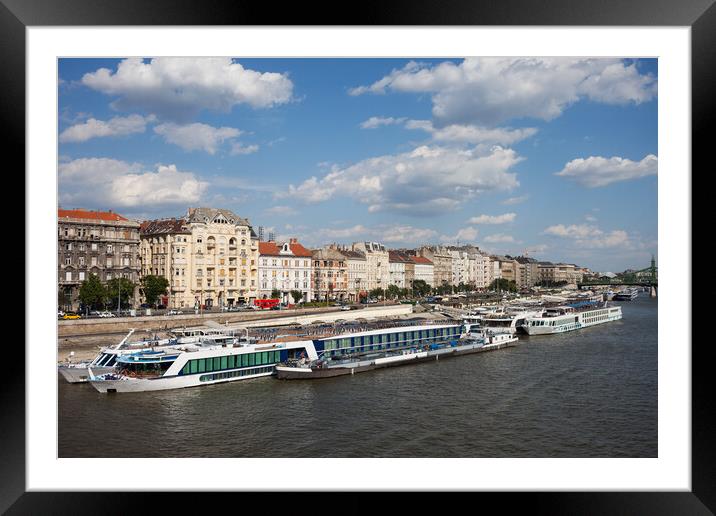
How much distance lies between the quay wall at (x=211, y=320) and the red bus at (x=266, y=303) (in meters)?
1.32

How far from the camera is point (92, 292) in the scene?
11492mm

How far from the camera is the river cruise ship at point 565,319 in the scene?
47.7 ft

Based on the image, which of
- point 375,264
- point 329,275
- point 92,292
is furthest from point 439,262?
point 92,292

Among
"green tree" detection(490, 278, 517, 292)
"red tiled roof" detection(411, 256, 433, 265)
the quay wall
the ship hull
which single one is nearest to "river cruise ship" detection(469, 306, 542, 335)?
the ship hull

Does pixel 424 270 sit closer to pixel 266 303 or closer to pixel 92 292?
pixel 266 303

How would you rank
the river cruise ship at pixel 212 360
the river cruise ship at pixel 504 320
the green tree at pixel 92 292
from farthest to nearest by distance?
the river cruise ship at pixel 504 320, the green tree at pixel 92 292, the river cruise ship at pixel 212 360

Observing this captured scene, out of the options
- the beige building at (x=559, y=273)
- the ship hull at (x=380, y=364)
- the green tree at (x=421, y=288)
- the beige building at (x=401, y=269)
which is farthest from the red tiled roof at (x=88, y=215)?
the beige building at (x=559, y=273)

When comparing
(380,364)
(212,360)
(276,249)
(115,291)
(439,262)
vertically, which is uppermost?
(276,249)
